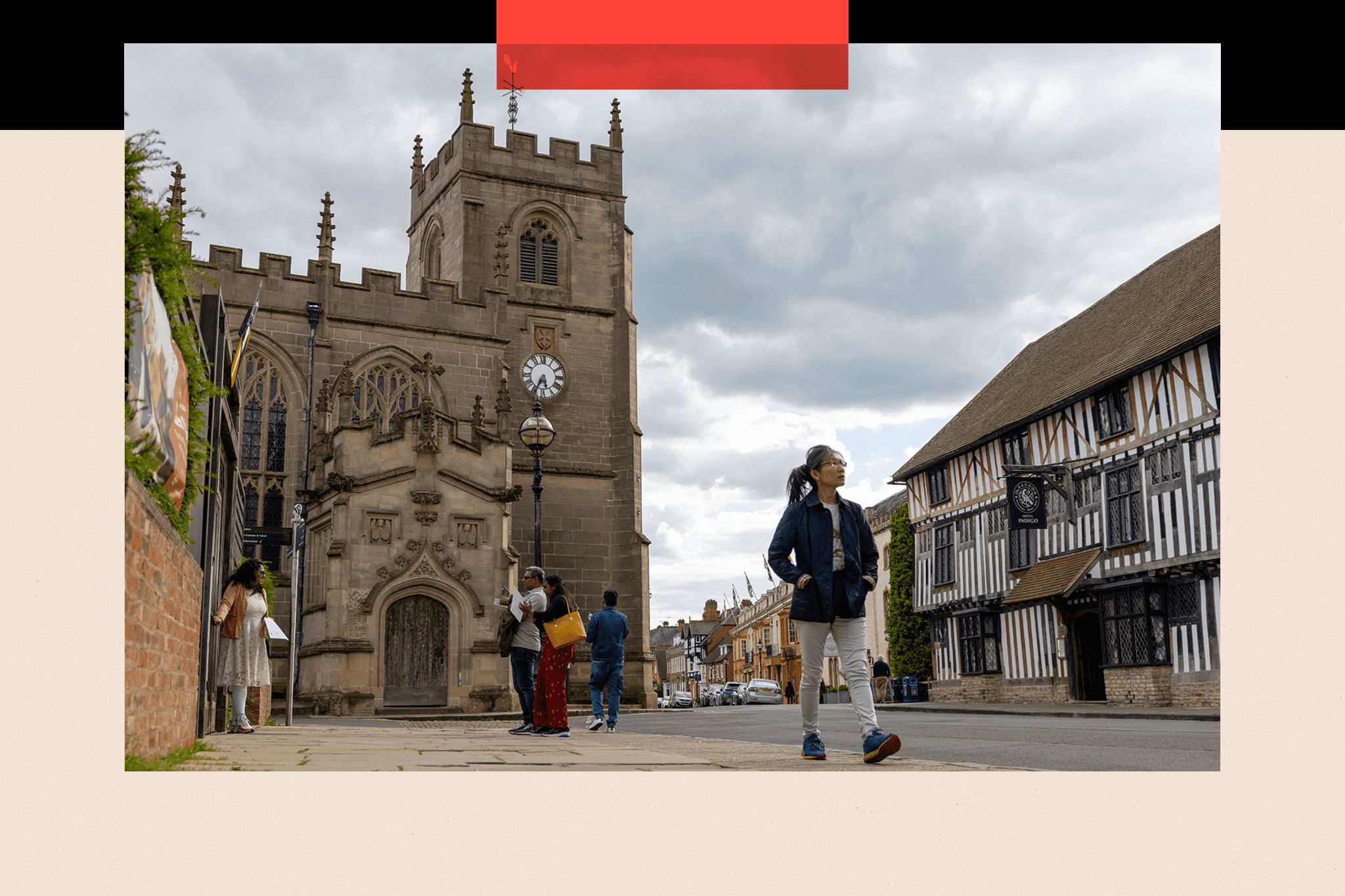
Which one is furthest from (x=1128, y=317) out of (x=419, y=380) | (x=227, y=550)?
(x=227, y=550)

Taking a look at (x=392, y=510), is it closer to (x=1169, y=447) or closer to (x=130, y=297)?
(x=1169, y=447)

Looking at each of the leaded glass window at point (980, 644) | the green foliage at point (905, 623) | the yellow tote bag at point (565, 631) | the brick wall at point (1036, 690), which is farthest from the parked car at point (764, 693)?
the yellow tote bag at point (565, 631)

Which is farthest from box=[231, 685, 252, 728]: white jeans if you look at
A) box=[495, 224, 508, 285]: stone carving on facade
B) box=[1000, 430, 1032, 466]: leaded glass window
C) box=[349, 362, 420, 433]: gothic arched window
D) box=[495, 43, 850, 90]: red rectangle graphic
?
box=[495, 224, 508, 285]: stone carving on facade

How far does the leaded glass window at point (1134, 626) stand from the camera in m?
20.7

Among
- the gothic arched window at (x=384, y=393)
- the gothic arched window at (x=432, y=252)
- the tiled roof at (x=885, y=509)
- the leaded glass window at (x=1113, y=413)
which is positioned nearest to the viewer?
the leaded glass window at (x=1113, y=413)

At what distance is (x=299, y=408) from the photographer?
25.4m

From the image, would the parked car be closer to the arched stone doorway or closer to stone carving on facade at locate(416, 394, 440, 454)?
the arched stone doorway

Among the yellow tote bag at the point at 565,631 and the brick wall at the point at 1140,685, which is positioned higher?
the yellow tote bag at the point at 565,631

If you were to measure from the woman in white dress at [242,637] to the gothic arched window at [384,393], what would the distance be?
16211mm

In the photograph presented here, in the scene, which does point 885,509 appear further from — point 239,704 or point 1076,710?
point 239,704

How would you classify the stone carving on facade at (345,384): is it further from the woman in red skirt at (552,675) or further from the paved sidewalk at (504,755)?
the woman in red skirt at (552,675)

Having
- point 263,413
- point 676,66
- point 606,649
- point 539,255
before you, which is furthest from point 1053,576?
point 676,66

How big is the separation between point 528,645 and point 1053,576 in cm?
→ 1510

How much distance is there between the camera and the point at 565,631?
10242 mm
